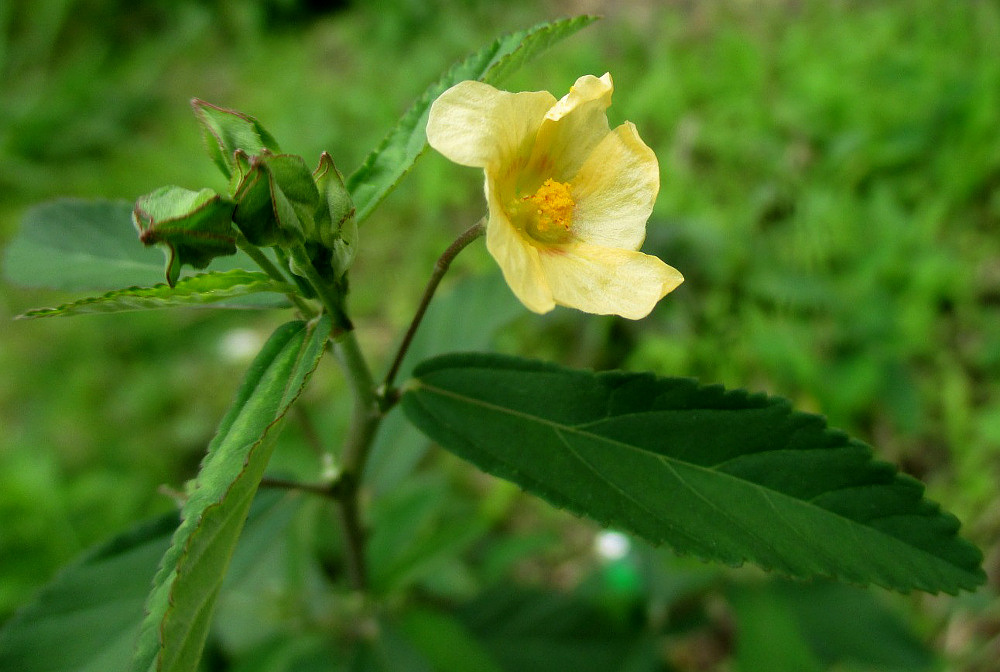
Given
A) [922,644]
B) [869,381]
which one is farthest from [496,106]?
[869,381]

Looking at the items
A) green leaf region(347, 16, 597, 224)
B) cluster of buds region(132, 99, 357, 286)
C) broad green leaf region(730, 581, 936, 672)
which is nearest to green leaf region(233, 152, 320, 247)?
cluster of buds region(132, 99, 357, 286)

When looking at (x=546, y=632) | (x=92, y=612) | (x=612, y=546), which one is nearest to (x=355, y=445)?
(x=92, y=612)

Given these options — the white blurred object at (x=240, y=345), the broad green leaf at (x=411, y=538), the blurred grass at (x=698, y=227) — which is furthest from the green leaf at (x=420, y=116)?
the white blurred object at (x=240, y=345)

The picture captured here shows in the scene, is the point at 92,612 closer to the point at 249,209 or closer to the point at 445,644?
the point at 445,644

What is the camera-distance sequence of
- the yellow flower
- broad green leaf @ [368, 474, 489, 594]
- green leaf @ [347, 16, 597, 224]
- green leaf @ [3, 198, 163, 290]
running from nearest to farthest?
1. the yellow flower
2. green leaf @ [347, 16, 597, 224]
3. green leaf @ [3, 198, 163, 290]
4. broad green leaf @ [368, 474, 489, 594]

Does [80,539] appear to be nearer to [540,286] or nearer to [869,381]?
[540,286]

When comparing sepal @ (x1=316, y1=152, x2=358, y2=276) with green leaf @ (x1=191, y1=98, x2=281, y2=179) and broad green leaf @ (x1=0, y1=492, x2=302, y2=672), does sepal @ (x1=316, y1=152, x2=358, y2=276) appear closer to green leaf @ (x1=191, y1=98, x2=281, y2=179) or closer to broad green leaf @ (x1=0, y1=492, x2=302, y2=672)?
green leaf @ (x1=191, y1=98, x2=281, y2=179)

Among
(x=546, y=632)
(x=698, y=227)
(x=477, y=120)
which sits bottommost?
(x=546, y=632)
